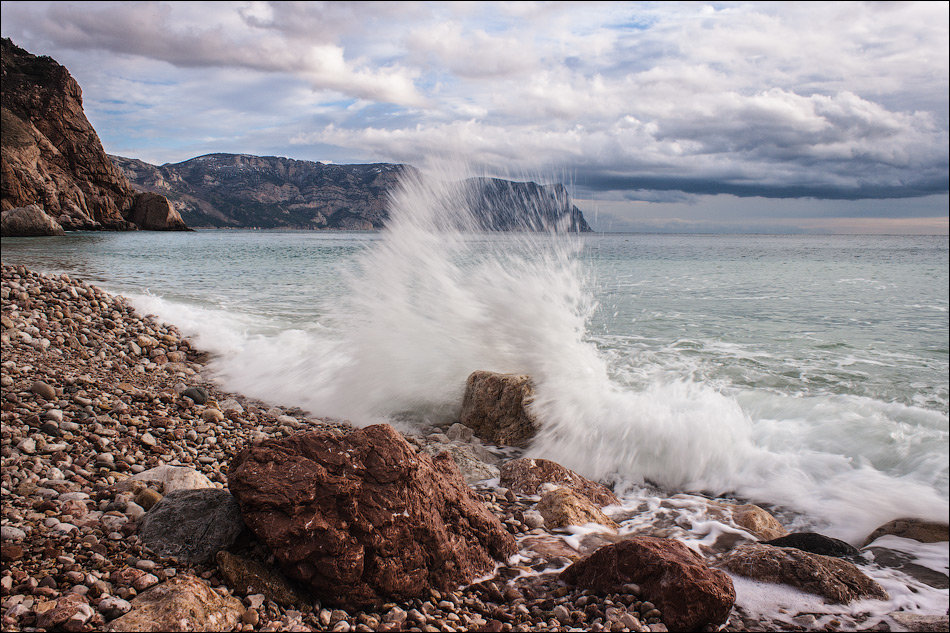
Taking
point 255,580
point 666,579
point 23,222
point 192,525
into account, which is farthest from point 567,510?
point 23,222

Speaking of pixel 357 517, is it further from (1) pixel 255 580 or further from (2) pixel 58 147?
(2) pixel 58 147

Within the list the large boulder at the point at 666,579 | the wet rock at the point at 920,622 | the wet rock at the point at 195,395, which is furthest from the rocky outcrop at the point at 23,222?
the wet rock at the point at 920,622

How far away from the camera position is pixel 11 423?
3.89 meters

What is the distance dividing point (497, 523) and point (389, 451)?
0.80m

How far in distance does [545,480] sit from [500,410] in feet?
4.89

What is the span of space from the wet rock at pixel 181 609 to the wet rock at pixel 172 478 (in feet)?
3.50

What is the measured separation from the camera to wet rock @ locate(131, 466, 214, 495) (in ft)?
10.3

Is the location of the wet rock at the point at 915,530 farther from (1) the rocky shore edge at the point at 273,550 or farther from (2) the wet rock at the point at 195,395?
(2) the wet rock at the point at 195,395

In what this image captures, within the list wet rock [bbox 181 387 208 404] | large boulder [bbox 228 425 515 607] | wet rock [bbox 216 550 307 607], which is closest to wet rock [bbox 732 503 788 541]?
large boulder [bbox 228 425 515 607]

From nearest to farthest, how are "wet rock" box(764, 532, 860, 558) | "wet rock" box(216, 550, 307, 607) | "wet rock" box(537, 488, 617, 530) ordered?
"wet rock" box(216, 550, 307, 607), "wet rock" box(764, 532, 860, 558), "wet rock" box(537, 488, 617, 530)

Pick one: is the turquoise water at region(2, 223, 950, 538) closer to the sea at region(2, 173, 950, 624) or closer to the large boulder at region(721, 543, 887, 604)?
the sea at region(2, 173, 950, 624)

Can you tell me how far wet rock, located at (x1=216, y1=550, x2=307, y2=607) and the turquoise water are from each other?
3074 mm

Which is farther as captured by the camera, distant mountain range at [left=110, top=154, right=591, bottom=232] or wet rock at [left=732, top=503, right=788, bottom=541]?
distant mountain range at [left=110, top=154, right=591, bottom=232]

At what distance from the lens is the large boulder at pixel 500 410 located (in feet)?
17.7
